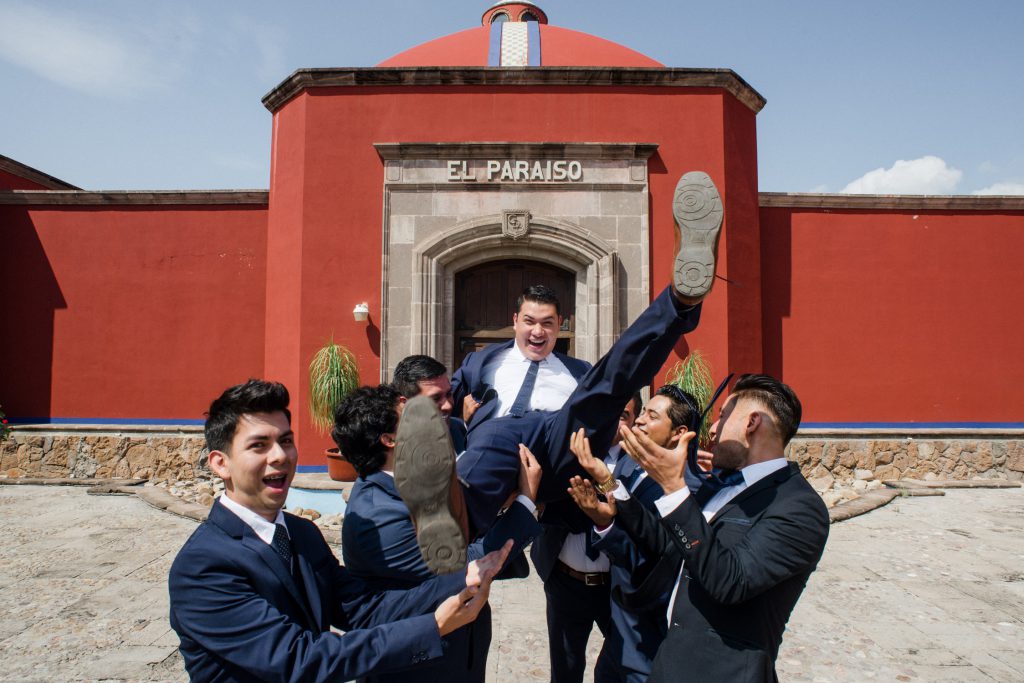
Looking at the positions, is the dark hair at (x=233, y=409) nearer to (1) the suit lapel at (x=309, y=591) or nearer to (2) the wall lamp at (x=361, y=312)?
(1) the suit lapel at (x=309, y=591)

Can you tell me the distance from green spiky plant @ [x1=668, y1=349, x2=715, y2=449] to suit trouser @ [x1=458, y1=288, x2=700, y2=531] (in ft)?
15.9

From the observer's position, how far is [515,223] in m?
7.57

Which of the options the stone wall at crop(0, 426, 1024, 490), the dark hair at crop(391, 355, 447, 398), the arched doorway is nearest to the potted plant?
the arched doorway

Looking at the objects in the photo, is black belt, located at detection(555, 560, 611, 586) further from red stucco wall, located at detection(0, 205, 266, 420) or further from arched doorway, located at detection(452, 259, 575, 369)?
red stucco wall, located at detection(0, 205, 266, 420)

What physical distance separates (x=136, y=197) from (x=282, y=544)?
9245mm

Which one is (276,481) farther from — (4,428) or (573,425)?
(4,428)

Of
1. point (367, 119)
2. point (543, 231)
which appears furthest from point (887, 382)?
point (367, 119)

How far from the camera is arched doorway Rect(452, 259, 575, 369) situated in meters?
7.94

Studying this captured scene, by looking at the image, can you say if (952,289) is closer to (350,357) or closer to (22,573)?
(350,357)

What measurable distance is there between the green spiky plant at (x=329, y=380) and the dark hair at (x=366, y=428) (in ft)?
18.0

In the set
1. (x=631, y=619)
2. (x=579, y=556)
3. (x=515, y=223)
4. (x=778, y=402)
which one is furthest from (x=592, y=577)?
(x=515, y=223)

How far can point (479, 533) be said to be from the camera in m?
1.98

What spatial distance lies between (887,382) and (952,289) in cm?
170

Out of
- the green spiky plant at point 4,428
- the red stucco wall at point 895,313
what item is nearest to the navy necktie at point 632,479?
the red stucco wall at point 895,313
